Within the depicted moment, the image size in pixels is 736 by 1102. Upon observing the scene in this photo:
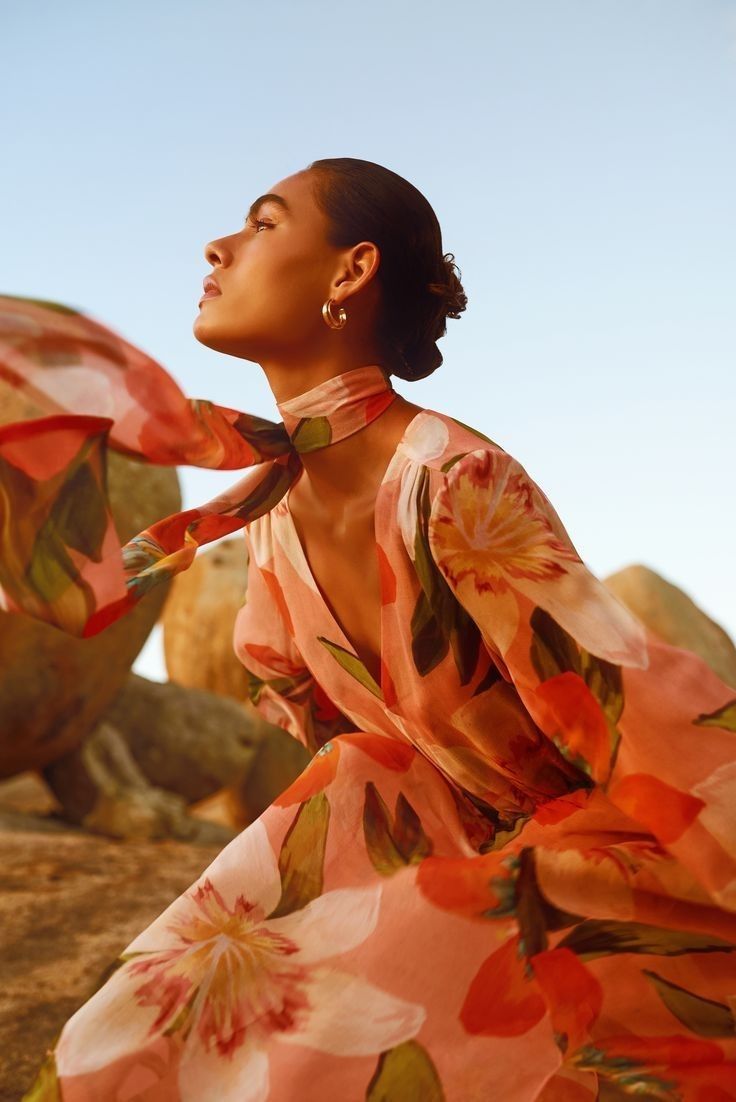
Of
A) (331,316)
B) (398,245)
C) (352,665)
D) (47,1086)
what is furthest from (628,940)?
(398,245)

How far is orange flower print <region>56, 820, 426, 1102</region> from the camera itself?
1.29 metres

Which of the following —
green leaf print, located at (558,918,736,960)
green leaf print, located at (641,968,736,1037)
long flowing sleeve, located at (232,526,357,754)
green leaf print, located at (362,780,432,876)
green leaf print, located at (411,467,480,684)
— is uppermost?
green leaf print, located at (411,467,480,684)

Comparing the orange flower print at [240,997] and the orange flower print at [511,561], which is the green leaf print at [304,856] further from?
the orange flower print at [511,561]

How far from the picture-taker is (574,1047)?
51.2 inches

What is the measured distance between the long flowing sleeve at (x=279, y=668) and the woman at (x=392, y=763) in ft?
0.60

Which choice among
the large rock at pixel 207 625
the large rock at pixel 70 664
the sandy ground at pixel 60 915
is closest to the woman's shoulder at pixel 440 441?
the sandy ground at pixel 60 915

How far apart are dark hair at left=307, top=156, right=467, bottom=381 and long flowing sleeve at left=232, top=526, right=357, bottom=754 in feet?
1.26

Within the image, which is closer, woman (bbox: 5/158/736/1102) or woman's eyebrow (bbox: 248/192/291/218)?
woman (bbox: 5/158/736/1102)

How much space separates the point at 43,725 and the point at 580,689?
4.62m

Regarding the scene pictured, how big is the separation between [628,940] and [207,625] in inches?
300

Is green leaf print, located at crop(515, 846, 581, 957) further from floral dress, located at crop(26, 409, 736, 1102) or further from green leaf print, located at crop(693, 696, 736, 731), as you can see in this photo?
green leaf print, located at crop(693, 696, 736, 731)

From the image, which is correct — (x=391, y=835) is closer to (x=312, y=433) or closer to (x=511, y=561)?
(x=511, y=561)

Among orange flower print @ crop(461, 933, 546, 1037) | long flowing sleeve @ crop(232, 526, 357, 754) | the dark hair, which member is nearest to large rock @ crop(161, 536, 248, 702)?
long flowing sleeve @ crop(232, 526, 357, 754)

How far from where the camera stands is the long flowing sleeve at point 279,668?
73.3 inches
